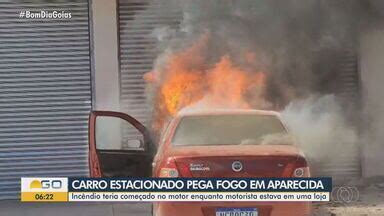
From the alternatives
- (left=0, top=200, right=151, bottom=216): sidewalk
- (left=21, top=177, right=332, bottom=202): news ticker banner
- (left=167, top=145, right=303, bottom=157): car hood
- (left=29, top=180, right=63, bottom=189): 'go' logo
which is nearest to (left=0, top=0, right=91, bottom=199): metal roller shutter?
(left=0, top=200, right=151, bottom=216): sidewalk

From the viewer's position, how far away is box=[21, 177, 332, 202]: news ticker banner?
536 centimetres

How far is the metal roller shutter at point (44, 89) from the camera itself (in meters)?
6.51

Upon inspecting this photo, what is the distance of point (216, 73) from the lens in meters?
5.95

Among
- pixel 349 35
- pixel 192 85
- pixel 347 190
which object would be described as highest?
pixel 349 35

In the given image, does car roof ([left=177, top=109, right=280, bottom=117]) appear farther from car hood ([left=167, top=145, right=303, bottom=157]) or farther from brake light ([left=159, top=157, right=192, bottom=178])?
brake light ([left=159, top=157, right=192, bottom=178])

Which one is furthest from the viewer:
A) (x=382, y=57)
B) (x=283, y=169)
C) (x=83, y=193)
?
(x=382, y=57)

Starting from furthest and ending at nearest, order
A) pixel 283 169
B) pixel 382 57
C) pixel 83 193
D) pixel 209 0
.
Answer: pixel 382 57
pixel 209 0
pixel 83 193
pixel 283 169

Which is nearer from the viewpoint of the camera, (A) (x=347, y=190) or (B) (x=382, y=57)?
(A) (x=347, y=190)

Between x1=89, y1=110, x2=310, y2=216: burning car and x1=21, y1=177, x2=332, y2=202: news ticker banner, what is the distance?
2.1 inches

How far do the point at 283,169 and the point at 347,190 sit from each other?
0.87m

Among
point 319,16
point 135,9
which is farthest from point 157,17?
point 319,16

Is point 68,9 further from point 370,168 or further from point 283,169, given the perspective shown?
point 370,168

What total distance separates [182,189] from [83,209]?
47.4 inches

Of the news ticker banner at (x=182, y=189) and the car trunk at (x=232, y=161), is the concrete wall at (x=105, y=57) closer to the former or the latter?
the news ticker banner at (x=182, y=189)
